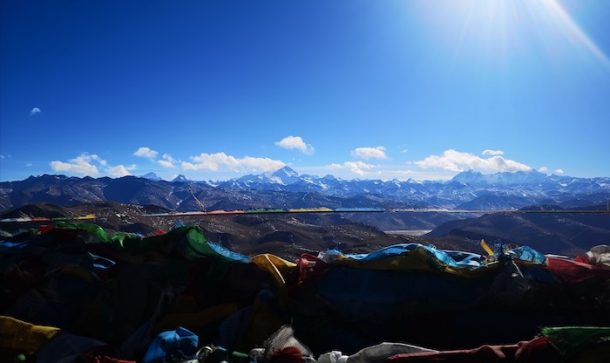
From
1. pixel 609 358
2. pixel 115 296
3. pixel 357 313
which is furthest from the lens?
pixel 115 296

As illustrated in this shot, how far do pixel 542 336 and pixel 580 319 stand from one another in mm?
984

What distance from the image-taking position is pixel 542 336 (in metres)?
3.11

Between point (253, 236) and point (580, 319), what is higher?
point (580, 319)

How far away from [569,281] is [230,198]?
176851mm

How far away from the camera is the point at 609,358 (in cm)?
290

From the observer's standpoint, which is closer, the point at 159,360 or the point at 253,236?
the point at 159,360

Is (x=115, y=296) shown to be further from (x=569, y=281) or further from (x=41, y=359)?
(x=569, y=281)

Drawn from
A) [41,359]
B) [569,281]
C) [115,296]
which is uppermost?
[569,281]

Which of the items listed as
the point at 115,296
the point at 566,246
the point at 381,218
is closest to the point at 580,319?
the point at 115,296

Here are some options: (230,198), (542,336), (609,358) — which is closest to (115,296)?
(542,336)

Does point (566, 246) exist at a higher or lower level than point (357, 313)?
lower

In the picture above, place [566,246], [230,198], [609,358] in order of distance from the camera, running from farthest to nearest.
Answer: [230,198] < [566,246] < [609,358]

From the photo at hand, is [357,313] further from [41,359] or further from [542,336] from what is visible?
[41,359]

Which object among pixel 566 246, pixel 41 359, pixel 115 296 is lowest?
pixel 566 246
